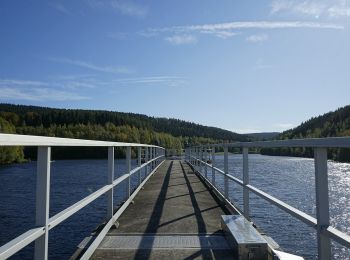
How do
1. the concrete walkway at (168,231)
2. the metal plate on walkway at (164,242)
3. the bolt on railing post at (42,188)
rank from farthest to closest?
the metal plate on walkway at (164,242) < the concrete walkway at (168,231) < the bolt on railing post at (42,188)

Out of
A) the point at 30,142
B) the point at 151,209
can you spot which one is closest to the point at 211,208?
the point at 151,209

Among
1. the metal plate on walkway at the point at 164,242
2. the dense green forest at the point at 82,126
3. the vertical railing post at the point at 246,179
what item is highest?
the dense green forest at the point at 82,126

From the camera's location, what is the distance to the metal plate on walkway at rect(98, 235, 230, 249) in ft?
15.0

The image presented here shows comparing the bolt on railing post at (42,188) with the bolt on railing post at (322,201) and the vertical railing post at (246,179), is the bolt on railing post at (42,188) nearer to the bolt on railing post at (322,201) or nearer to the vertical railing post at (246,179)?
the bolt on railing post at (322,201)

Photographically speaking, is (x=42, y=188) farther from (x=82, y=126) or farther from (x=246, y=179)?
(x=82, y=126)

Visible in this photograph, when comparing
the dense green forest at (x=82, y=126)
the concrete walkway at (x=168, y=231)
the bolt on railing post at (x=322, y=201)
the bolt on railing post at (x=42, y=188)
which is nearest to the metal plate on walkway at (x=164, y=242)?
the concrete walkway at (x=168, y=231)

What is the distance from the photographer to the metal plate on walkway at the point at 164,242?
4.57 m

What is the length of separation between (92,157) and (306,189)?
8929 cm

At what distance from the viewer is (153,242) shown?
4746mm

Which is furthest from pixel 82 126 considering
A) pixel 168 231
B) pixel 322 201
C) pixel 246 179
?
pixel 322 201

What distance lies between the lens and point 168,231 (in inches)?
209

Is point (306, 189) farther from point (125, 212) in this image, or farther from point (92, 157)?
point (92, 157)

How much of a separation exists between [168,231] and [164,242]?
1.89 ft

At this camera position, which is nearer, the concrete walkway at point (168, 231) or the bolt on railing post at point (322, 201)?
the bolt on railing post at point (322, 201)
